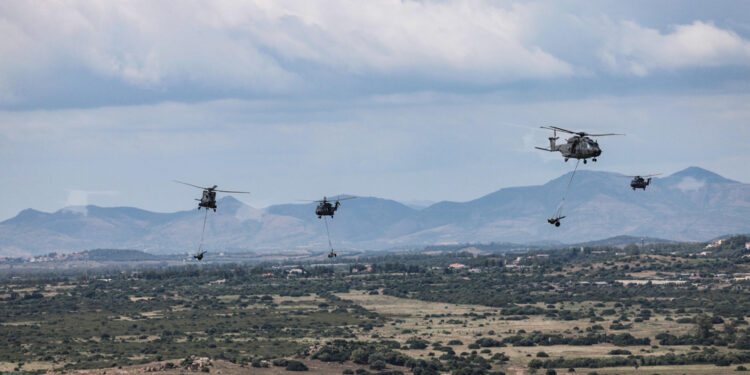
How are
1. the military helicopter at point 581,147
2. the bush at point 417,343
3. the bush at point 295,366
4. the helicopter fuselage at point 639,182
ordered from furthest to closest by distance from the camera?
the bush at point 417,343, the bush at point 295,366, the helicopter fuselage at point 639,182, the military helicopter at point 581,147

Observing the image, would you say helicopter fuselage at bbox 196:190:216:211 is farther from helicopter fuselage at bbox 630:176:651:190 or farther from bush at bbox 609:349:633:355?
bush at bbox 609:349:633:355

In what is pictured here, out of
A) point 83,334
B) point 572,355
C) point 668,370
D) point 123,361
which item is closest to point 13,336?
point 83,334


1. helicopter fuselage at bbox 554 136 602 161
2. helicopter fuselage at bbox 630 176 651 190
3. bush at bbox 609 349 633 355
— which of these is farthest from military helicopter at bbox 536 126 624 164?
bush at bbox 609 349 633 355

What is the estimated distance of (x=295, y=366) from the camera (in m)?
130

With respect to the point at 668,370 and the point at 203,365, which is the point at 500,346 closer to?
the point at 668,370

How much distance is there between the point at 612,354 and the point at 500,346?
21.1 meters

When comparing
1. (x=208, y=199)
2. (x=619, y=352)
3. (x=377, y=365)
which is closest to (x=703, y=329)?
(x=619, y=352)

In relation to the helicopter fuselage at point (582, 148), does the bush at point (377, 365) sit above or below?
below

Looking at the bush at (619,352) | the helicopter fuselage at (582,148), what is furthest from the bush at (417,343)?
the helicopter fuselage at (582,148)

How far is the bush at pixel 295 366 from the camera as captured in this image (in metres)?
130

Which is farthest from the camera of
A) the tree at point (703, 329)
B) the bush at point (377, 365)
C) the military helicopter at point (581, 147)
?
the tree at point (703, 329)

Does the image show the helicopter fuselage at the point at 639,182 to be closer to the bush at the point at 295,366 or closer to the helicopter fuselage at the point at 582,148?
the helicopter fuselage at the point at 582,148

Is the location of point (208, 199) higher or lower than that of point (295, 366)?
higher

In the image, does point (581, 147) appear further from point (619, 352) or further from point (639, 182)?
point (619, 352)
